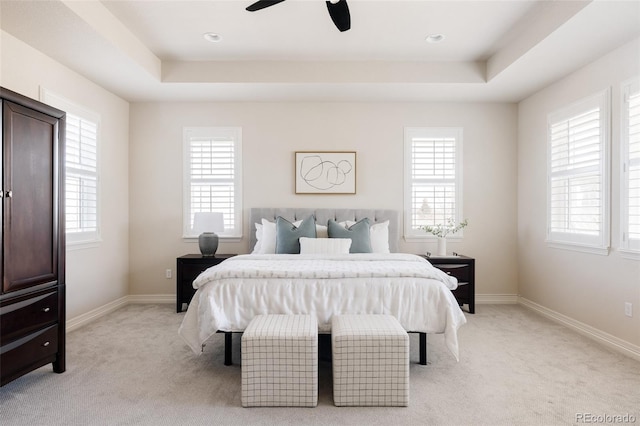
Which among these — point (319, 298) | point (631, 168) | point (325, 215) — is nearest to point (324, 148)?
point (325, 215)

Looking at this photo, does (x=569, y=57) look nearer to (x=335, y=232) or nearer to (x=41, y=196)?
(x=335, y=232)

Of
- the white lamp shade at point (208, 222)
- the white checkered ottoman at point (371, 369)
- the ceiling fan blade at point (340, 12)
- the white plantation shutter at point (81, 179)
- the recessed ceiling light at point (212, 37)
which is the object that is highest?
the recessed ceiling light at point (212, 37)

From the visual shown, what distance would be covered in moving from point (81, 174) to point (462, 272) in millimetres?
4455

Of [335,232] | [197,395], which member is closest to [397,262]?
[335,232]

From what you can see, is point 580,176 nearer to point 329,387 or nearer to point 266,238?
point 329,387

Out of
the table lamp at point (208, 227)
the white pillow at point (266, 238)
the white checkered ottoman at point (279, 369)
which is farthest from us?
the table lamp at point (208, 227)

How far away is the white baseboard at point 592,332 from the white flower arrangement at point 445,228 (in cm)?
125

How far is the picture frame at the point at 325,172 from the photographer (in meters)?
4.99

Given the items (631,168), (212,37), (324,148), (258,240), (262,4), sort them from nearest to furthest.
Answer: (262,4) < (631,168) < (212,37) < (258,240) < (324,148)

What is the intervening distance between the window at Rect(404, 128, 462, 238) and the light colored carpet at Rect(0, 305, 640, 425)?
181 cm

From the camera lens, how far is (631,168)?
3.20m

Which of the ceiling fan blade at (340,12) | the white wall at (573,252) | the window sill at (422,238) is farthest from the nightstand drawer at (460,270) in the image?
the ceiling fan blade at (340,12)
